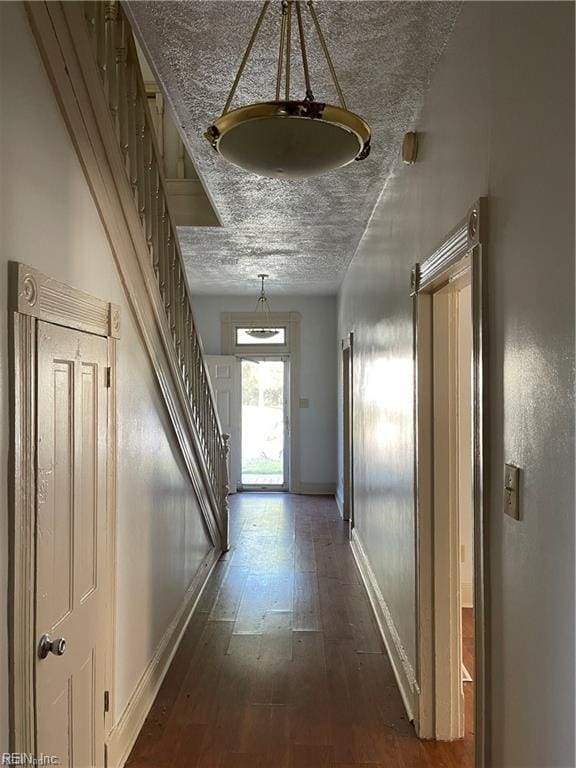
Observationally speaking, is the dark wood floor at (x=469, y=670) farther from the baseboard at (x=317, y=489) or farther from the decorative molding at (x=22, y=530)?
the baseboard at (x=317, y=489)

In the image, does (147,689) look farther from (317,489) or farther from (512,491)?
(317,489)

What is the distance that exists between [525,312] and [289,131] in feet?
2.67

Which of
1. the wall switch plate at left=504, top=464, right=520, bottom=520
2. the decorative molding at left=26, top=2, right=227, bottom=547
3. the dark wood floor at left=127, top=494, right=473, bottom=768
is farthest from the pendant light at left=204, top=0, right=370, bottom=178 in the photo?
the dark wood floor at left=127, top=494, right=473, bottom=768

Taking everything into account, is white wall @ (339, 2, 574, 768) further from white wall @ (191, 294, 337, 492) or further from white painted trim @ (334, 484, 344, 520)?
white wall @ (191, 294, 337, 492)

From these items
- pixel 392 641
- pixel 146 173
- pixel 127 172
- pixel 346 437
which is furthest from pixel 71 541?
pixel 346 437

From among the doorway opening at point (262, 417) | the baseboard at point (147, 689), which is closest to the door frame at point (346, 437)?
the doorway opening at point (262, 417)

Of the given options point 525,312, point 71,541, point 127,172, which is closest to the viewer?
point 525,312

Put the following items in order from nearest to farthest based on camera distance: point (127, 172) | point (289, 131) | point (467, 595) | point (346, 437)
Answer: point (289, 131), point (127, 172), point (467, 595), point (346, 437)

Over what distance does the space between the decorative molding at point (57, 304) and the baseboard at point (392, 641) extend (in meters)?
2.13

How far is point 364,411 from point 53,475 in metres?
3.54

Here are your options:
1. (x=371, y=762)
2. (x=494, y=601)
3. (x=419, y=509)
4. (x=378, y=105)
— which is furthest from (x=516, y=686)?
(x=378, y=105)

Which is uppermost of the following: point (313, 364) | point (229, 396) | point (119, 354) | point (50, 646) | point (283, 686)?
point (313, 364)

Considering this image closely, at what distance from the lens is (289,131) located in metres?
1.62

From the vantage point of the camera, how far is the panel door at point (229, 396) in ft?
27.3
